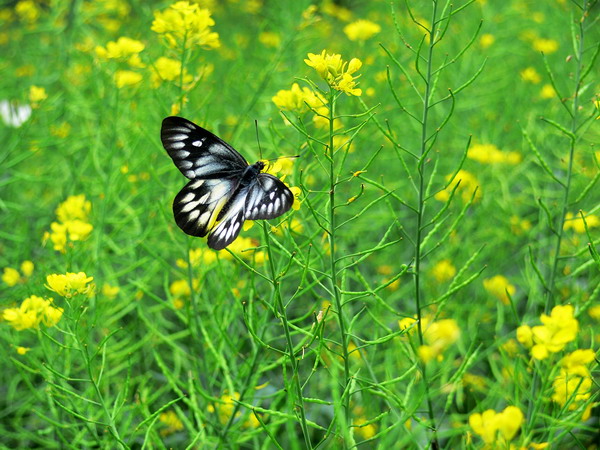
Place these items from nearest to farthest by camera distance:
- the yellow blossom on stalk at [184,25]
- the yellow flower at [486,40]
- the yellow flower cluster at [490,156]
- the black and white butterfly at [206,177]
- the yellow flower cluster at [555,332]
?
the yellow flower cluster at [555,332] < the black and white butterfly at [206,177] < the yellow blossom on stalk at [184,25] < the yellow flower cluster at [490,156] < the yellow flower at [486,40]

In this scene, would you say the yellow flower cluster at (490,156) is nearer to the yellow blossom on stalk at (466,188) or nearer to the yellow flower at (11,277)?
the yellow blossom on stalk at (466,188)

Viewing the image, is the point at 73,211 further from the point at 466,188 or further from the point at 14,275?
the point at 466,188

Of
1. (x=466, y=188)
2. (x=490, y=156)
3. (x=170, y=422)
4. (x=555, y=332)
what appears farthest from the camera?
(x=490, y=156)

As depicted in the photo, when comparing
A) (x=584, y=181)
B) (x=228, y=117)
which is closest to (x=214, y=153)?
(x=584, y=181)

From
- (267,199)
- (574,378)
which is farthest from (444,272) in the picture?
(267,199)

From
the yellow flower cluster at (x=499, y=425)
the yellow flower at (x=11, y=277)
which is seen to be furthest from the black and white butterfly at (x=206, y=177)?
the yellow flower at (x=11, y=277)

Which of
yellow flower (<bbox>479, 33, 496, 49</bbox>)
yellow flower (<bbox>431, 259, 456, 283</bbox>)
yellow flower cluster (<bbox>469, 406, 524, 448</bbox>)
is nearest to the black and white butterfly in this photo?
yellow flower cluster (<bbox>469, 406, 524, 448</bbox>)

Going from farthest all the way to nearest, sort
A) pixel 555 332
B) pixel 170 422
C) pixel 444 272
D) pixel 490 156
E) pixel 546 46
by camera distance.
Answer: pixel 546 46 → pixel 490 156 → pixel 444 272 → pixel 170 422 → pixel 555 332
